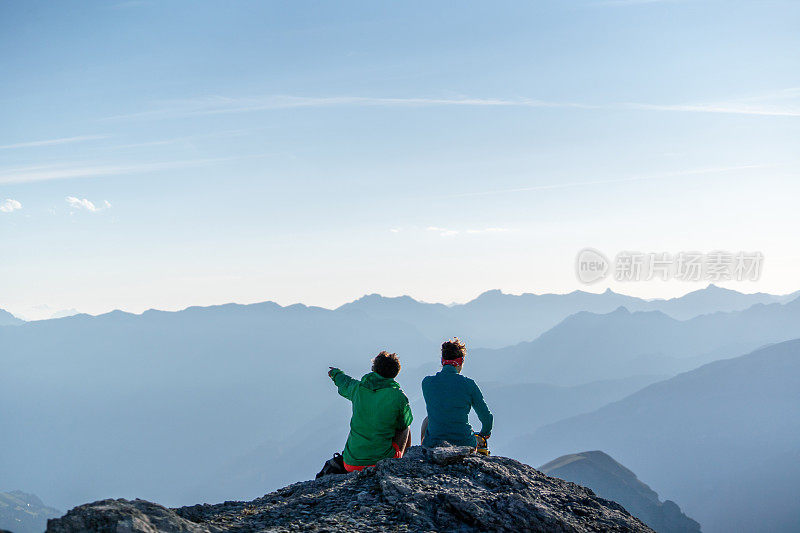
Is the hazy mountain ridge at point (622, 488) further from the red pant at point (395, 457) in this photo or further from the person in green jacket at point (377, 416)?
the person in green jacket at point (377, 416)

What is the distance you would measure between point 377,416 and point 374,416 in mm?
58

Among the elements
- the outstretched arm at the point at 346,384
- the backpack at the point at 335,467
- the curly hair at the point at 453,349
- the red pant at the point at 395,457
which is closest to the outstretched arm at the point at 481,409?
the curly hair at the point at 453,349

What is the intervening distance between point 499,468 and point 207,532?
4.86 meters

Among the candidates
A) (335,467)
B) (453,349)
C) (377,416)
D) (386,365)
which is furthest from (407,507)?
(453,349)

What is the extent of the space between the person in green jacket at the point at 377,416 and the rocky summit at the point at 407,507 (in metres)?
0.51

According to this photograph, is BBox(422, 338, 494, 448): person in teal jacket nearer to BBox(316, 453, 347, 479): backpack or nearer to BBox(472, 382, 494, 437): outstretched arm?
BBox(472, 382, 494, 437): outstretched arm

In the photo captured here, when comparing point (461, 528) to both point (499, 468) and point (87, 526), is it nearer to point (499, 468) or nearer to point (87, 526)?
point (499, 468)

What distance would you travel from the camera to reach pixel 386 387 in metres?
9.48

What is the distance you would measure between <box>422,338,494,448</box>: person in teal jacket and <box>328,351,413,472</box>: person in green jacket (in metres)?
0.75

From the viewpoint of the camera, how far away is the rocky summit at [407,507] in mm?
6496

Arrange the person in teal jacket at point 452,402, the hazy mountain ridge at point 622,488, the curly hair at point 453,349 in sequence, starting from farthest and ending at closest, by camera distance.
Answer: the hazy mountain ridge at point 622,488, the curly hair at point 453,349, the person in teal jacket at point 452,402

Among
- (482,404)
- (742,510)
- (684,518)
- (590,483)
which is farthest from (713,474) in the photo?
(482,404)

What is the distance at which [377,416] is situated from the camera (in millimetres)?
9570

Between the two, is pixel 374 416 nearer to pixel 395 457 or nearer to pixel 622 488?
pixel 395 457
